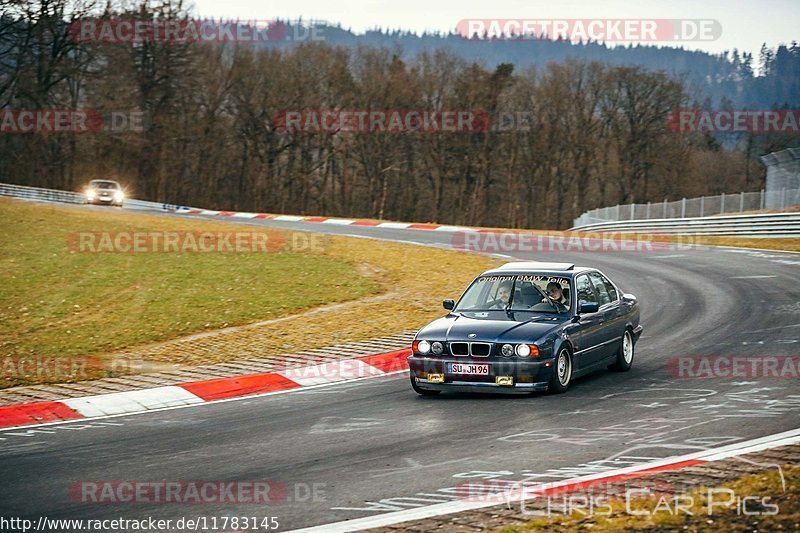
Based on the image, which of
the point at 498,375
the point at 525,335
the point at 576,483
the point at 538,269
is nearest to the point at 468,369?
the point at 498,375

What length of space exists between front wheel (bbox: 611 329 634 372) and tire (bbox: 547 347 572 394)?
1516 millimetres

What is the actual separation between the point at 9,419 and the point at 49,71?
186ft

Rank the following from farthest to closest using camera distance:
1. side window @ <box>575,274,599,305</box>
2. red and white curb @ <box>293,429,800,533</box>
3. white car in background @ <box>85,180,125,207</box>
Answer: white car in background @ <box>85,180,125,207</box> < side window @ <box>575,274,599,305</box> < red and white curb @ <box>293,429,800,533</box>

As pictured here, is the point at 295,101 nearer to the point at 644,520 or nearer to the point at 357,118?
the point at 357,118

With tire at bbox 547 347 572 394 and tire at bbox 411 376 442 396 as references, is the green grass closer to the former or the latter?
tire at bbox 411 376 442 396

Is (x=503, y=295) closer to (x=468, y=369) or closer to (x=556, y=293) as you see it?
(x=556, y=293)

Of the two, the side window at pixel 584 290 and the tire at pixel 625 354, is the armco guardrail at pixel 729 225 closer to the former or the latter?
the tire at pixel 625 354

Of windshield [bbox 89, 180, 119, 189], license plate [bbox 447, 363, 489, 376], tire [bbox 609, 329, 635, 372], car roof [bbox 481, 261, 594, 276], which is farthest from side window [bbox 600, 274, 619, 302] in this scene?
windshield [bbox 89, 180, 119, 189]

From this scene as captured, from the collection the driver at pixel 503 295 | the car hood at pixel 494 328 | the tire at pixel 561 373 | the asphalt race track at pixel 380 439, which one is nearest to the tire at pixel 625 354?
the asphalt race track at pixel 380 439

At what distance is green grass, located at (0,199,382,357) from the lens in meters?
15.5

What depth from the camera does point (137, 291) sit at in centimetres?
1869

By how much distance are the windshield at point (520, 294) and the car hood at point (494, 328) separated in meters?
0.25

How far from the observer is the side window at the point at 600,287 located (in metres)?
12.1

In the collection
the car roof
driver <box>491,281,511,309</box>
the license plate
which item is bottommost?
the license plate
